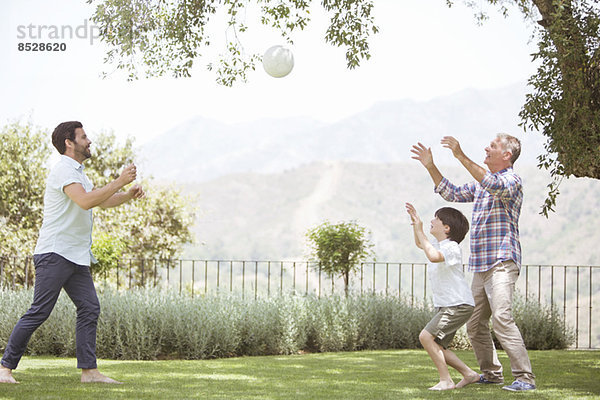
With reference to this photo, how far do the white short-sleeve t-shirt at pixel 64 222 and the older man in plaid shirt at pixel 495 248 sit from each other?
211 centimetres

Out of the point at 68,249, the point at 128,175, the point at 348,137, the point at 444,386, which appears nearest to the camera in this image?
the point at 128,175

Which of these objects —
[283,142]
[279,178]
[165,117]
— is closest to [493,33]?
[279,178]

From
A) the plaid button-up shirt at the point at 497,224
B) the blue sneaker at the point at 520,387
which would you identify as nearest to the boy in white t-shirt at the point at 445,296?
the plaid button-up shirt at the point at 497,224

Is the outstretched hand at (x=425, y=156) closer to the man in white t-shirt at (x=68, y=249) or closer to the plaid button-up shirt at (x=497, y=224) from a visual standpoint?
the plaid button-up shirt at (x=497, y=224)

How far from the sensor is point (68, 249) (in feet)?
13.6

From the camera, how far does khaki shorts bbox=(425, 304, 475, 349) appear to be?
14.1 feet

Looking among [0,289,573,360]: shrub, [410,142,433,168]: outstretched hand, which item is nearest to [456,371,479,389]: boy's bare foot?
[410,142,433,168]: outstretched hand

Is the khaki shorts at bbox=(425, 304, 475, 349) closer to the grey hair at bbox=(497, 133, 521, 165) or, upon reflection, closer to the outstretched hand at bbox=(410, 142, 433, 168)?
the outstretched hand at bbox=(410, 142, 433, 168)

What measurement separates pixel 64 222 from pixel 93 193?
31 centimetres

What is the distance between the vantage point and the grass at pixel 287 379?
4039 millimetres

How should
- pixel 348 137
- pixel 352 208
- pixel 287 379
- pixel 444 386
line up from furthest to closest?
pixel 348 137
pixel 352 208
pixel 287 379
pixel 444 386

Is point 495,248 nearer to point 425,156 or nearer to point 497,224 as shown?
point 497,224

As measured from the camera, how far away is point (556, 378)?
16.6 ft

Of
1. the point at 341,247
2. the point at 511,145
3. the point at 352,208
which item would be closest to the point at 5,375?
the point at 511,145
